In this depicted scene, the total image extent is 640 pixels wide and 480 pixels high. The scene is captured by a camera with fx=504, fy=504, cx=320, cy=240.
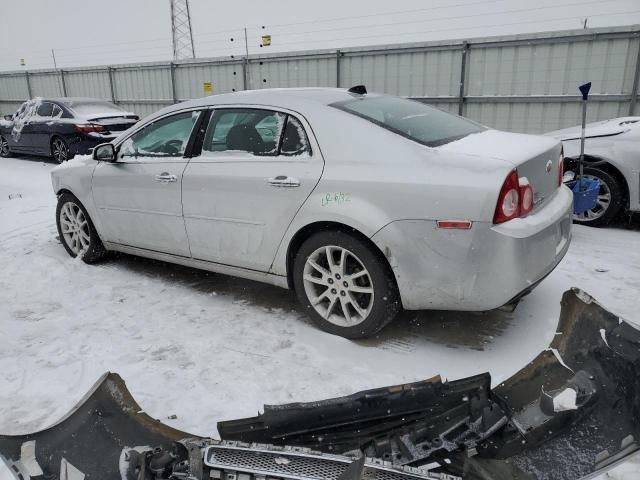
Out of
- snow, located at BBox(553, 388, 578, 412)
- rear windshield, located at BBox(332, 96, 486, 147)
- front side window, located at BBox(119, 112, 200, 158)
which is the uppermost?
rear windshield, located at BBox(332, 96, 486, 147)

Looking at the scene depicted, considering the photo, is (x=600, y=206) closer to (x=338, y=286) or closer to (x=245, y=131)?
(x=338, y=286)

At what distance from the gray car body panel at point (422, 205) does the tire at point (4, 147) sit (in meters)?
11.8

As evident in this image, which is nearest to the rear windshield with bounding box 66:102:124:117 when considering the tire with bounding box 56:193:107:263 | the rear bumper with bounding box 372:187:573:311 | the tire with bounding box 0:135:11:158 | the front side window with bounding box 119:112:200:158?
the tire with bounding box 0:135:11:158

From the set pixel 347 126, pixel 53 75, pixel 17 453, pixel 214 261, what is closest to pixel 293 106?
pixel 347 126

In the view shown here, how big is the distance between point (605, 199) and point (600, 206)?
3.9 inches

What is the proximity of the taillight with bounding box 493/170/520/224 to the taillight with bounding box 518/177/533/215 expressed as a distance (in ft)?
0.11

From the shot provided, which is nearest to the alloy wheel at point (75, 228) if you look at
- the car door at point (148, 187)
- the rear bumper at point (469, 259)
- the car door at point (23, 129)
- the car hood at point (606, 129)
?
the car door at point (148, 187)

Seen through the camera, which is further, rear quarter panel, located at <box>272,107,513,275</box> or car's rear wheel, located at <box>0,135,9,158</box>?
car's rear wheel, located at <box>0,135,9,158</box>

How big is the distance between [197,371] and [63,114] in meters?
9.72

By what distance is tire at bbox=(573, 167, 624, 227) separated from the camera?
17.7 ft

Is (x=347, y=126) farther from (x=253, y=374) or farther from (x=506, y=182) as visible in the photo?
(x=253, y=374)

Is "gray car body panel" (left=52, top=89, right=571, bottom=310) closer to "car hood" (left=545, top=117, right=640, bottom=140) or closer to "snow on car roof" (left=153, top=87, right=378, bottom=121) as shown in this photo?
Answer: "snow on car roof" (left=153, top=87, right=378, bottom=121)

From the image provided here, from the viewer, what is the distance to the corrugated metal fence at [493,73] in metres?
8.66

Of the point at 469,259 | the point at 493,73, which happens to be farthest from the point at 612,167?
the point at 493,73
